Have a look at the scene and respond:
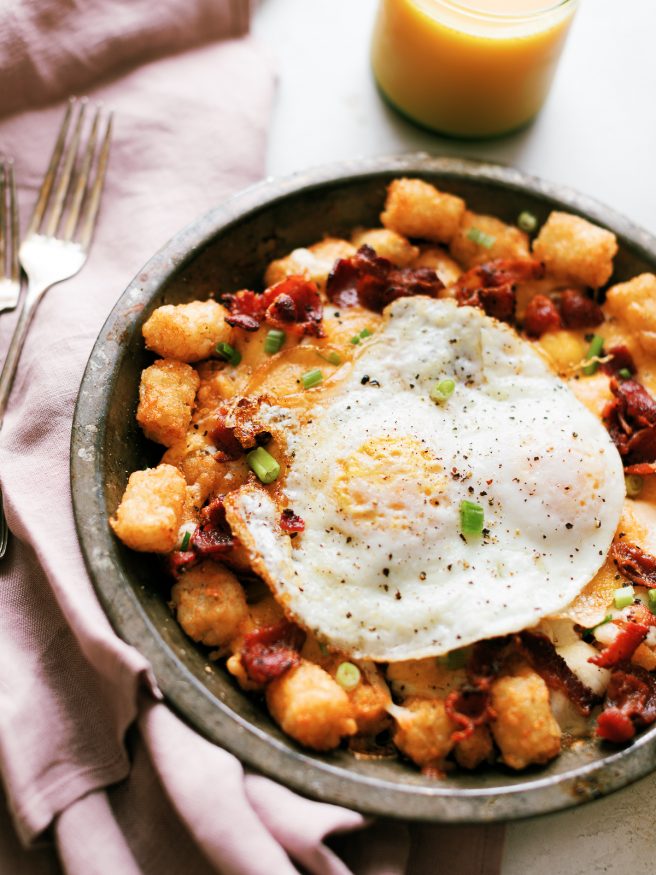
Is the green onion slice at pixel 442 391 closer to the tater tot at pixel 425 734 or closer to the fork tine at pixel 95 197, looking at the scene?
the tater tot at pixel 425 734

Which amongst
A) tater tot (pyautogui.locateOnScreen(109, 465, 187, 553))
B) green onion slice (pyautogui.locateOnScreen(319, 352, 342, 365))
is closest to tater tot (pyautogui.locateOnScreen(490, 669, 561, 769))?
tater tot (pyautogui.locateOnScreen(109, 465, 187, 553))

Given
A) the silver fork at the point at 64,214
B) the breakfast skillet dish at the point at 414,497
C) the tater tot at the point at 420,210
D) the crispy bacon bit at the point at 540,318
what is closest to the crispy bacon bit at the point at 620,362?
the breakfast skillet dish at the point at 414,497

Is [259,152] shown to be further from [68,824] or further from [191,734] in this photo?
[68,824]

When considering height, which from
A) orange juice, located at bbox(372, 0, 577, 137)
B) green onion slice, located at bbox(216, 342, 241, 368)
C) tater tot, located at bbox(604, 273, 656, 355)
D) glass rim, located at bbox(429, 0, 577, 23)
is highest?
glass rim, located at bbox(429, 0, 577, 23)

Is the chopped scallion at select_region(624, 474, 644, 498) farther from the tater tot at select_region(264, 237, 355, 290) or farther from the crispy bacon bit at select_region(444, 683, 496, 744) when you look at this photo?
the tater tot at select_region(264, 237, 355, 290)

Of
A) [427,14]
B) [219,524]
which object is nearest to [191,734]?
[219,524]
